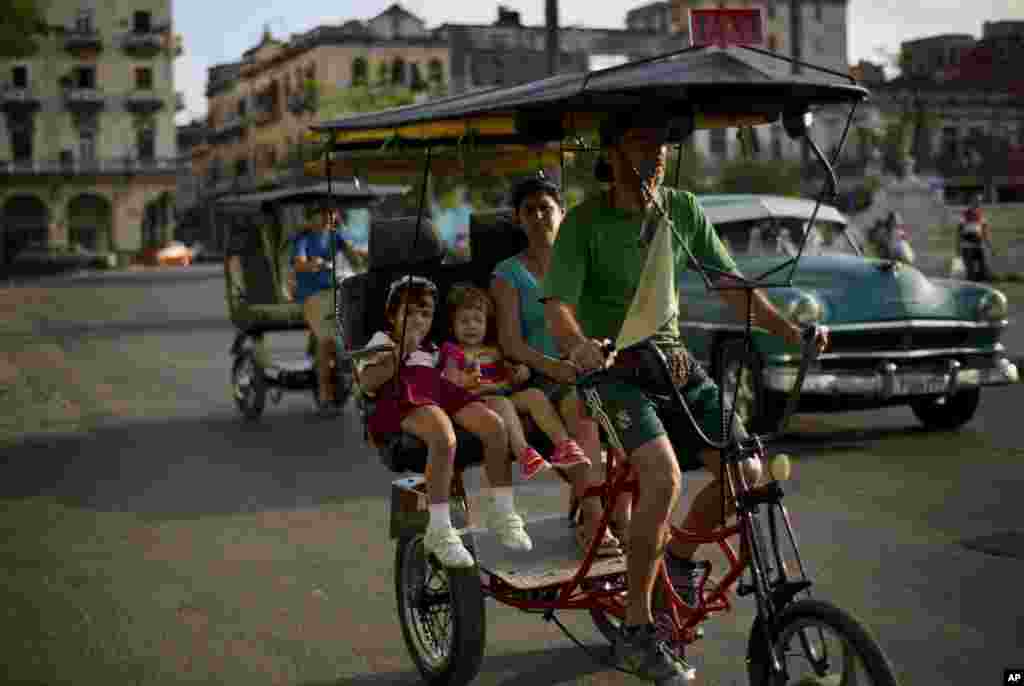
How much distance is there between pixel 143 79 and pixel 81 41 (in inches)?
175

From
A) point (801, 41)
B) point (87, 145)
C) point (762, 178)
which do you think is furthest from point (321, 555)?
point (801, 41)

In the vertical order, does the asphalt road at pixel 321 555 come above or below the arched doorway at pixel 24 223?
below

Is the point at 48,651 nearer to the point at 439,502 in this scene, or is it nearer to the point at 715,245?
the point at 439,502

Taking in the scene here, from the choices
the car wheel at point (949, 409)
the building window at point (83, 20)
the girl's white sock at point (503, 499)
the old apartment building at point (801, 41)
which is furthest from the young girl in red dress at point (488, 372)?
the building window at point (83, 20)

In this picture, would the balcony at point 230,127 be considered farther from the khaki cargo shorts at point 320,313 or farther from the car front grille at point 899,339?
the car front grille at point 899,339

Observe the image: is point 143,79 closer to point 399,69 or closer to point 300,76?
point 300,76

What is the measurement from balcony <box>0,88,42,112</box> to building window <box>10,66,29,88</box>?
0.45 metres

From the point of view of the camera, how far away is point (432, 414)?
561 cm

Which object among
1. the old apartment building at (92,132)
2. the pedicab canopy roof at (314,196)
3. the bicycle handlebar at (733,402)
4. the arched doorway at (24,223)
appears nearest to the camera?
the bicycle handlebar at (733,402)

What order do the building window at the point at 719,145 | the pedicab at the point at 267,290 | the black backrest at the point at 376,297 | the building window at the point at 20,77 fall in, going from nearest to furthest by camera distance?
the black backrest at the point at 376,297 < the pedicab at the point at 267,290 < the building window at the point at 719,145 < the building window at the point at 20,77

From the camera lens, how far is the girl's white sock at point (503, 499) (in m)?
5.60

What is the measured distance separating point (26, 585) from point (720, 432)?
4.20 m

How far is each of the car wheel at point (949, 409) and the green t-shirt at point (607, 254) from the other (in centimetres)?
704

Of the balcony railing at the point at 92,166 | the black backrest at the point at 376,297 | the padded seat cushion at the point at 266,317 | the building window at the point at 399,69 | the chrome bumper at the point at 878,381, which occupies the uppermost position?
the building window at the point at 399,69
